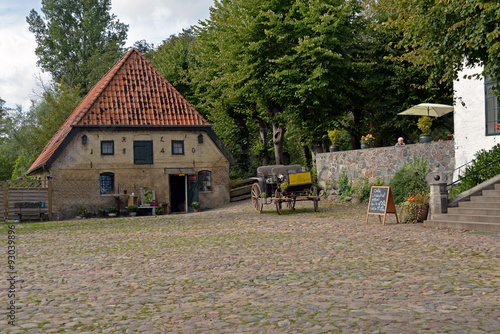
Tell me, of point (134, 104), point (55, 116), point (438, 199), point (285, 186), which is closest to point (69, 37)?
point (55, 116)

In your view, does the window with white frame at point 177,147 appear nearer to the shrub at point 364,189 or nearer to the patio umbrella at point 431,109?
the shrub at point 364,189

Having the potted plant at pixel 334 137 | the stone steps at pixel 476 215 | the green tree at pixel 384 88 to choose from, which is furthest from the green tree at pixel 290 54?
the stone steps at pixel 476 215

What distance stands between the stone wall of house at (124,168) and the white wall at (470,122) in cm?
1443

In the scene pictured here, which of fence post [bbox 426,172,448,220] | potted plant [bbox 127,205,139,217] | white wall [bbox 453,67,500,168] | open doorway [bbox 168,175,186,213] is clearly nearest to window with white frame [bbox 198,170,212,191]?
open doorway [bbox 168,175,186,213]

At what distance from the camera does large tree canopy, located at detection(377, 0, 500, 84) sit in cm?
1088

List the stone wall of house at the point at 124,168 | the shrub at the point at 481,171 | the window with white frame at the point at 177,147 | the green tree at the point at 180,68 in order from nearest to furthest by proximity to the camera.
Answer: the shrub at the point at 481,171
the stone wall of house at the point at 124,168
the window with white frame at the point at 177,147
the green tree at the point at 180,68

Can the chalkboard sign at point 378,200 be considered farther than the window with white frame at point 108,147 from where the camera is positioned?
No

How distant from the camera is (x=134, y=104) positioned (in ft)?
93.4

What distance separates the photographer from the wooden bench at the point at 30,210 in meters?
25.2

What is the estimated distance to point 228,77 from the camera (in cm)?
2886

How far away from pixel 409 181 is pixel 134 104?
1626cm

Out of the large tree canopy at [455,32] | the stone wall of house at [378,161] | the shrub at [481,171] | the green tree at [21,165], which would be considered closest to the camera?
the large tree canopy at [455,32]

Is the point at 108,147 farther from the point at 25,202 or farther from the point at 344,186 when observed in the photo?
the point at 344,186

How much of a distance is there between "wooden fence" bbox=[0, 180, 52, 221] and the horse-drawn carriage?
11286mm
